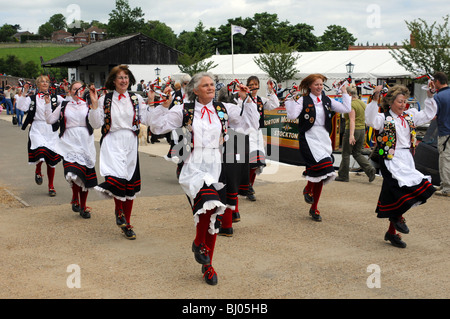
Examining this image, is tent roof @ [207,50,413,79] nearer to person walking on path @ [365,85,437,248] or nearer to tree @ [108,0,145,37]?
person walking on path @ [365,85,437,248]

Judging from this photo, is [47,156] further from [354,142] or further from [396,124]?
[396,124]

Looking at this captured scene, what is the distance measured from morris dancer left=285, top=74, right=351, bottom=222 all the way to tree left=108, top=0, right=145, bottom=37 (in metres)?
77.1

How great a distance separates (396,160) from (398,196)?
1.33ft

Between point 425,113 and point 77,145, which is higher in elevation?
point 425,113

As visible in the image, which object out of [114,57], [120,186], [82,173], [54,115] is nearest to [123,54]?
[114,57]

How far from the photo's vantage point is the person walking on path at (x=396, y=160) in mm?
5531

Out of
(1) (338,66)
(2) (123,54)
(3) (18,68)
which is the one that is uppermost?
(2) (123,54)

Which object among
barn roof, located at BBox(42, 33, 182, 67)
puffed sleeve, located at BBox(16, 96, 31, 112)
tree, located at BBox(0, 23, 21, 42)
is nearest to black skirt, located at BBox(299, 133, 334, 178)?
puffed sleeve, located at BBox(16, 96, 31, 112)

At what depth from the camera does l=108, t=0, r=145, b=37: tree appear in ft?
261

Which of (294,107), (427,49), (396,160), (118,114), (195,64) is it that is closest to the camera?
(396,160)

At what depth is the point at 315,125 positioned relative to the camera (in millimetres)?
6668

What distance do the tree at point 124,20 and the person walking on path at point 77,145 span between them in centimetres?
7608

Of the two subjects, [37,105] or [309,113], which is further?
[37,105]
